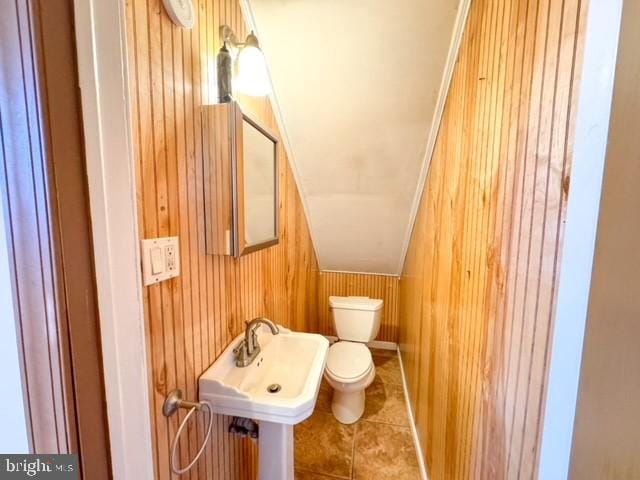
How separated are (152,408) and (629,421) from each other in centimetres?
98

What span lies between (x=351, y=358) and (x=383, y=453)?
594 millimetres

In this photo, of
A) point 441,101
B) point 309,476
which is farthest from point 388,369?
point 441,101

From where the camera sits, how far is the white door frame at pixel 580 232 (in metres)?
0.41

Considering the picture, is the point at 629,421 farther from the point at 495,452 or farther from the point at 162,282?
the point at 162,282

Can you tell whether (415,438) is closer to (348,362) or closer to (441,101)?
(348,362)

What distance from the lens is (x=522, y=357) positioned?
23.0 inches

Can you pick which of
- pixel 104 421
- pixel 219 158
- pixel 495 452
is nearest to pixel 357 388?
pixel 495 452

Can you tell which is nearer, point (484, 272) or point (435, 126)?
point (484, 272)

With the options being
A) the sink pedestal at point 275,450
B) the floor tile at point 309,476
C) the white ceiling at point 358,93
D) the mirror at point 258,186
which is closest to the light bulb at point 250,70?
the mirror at point 258,186

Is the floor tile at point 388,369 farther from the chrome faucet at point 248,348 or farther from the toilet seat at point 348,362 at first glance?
the chrome faucet at point 248,348

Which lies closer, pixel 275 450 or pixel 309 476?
pixel 275 450

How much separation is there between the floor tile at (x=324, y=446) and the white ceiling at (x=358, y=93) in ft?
5.26

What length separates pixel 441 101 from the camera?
1.32 m

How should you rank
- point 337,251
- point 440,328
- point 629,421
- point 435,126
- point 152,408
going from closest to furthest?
point 629,421
point 152,408
point 440,328
point 435,126
point 337,251
